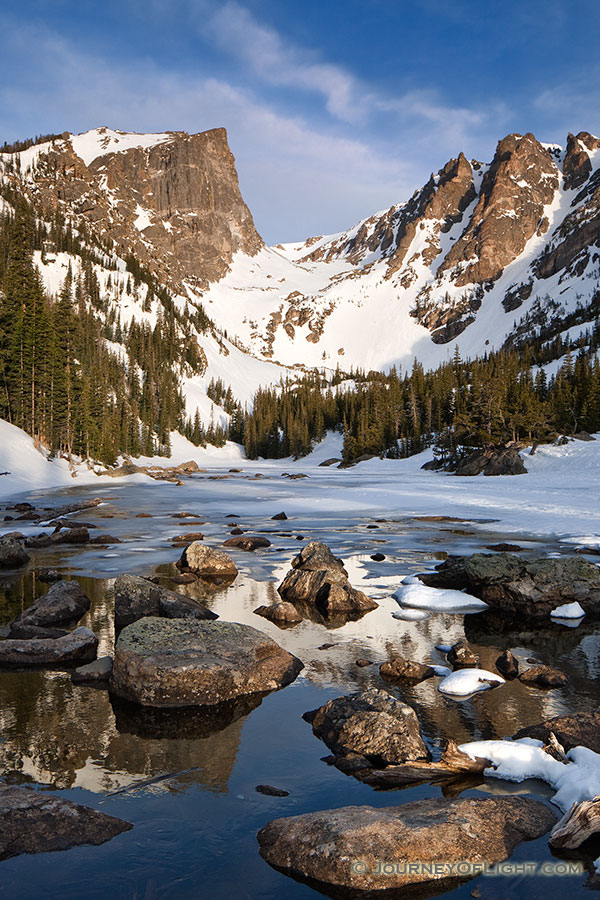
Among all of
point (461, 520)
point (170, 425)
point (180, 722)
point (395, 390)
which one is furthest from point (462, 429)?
point (170, 425)

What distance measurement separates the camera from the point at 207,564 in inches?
634

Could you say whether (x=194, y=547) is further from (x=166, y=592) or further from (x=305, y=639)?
(x=305, y=639)

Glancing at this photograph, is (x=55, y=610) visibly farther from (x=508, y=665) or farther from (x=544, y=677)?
(x=544, y=677)

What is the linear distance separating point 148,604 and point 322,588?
4163 millimetres

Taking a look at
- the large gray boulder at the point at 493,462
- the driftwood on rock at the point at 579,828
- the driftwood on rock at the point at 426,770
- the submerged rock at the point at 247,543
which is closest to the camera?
the driftwood on rock at the point at 579,828

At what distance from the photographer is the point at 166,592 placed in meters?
11.7

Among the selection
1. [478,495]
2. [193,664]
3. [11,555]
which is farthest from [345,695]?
[478,495]

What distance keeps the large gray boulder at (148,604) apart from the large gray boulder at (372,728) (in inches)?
201

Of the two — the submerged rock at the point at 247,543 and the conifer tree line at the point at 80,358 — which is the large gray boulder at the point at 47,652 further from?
the conifer tree line at the point at 80,358

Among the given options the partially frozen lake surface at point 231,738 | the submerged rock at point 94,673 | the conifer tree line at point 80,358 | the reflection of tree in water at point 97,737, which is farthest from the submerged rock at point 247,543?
the conifer tree line at point 80,358

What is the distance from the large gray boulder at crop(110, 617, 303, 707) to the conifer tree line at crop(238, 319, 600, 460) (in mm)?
65350

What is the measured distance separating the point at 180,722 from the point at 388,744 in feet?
9.03

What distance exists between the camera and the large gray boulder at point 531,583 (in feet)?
41.0

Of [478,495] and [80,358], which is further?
[80,358]
